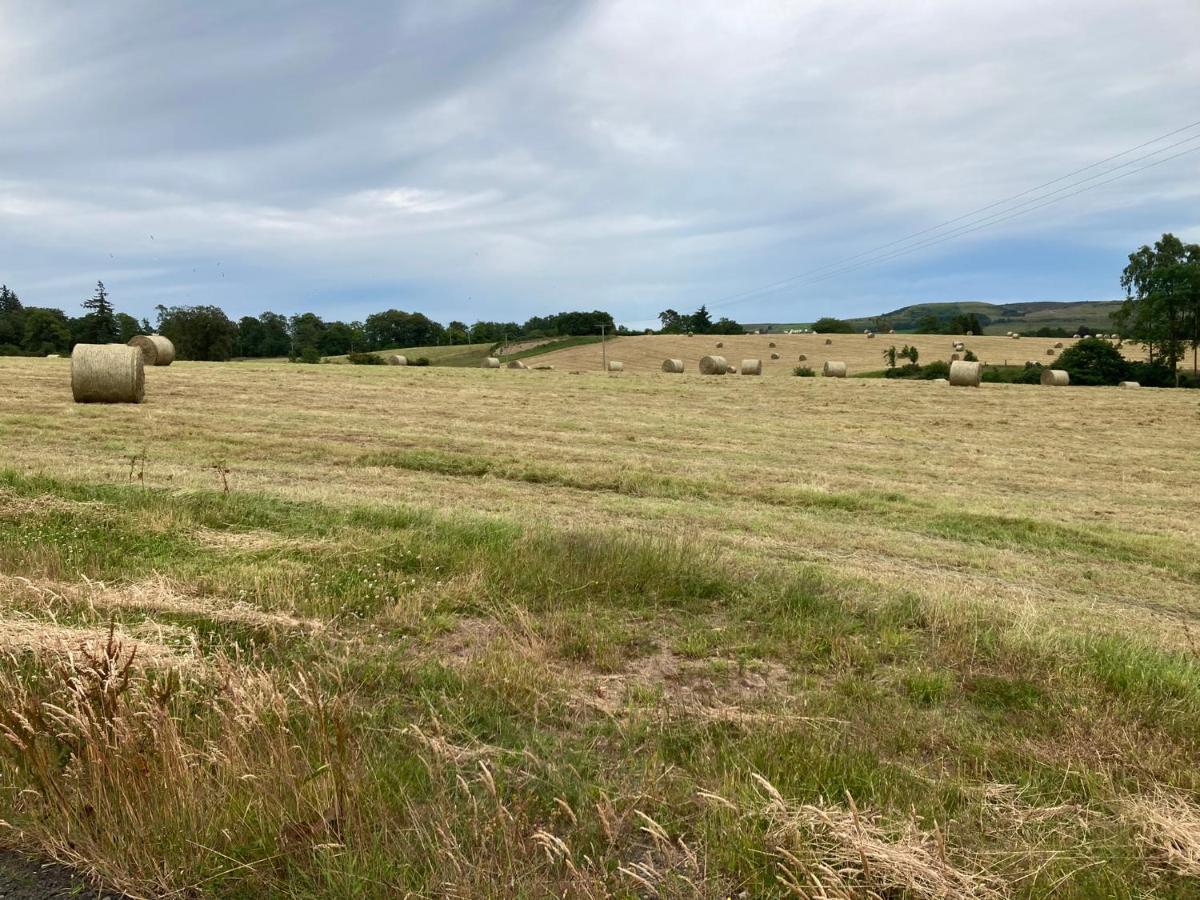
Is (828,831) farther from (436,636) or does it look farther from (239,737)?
(436,636)

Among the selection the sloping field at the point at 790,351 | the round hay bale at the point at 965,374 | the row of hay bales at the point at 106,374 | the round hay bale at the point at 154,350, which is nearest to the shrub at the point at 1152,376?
the sloping field at the point at 790,351

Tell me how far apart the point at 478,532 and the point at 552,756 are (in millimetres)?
4525

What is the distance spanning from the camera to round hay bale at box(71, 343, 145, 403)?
21438mm

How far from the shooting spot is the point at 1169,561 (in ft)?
32.2

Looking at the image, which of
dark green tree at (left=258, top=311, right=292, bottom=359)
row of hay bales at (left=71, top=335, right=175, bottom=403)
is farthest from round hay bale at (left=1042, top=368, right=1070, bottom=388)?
dark green tree at (left=258, top=311, right=292, bottom=359)

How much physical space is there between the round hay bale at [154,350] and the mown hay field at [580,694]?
1115 inches

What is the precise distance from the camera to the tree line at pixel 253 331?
291ft

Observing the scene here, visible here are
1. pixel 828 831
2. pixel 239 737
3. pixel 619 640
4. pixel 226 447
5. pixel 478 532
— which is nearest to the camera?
pixel 828 831

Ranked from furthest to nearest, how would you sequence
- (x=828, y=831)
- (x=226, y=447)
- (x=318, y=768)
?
(x=226, y=447) → (x=318, y=768) → (x=828, y=831)

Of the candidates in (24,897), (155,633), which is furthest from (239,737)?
(155,633)

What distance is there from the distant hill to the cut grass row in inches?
5035

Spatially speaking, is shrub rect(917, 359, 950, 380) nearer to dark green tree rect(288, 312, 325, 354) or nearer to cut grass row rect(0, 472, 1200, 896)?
cut grass row rect(0, 472, 1200, 896)

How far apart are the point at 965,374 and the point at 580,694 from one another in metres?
38.4

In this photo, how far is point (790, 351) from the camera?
69.7 meters
